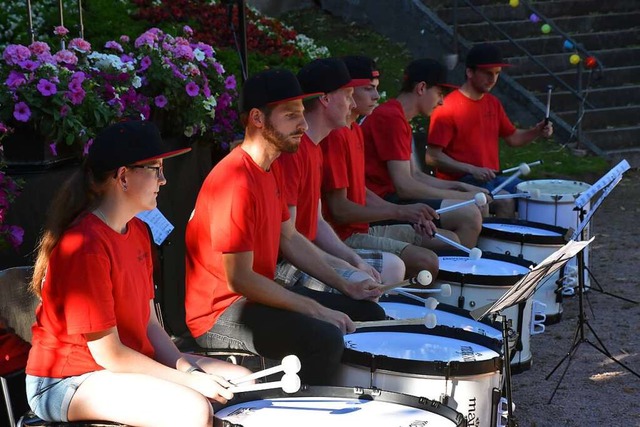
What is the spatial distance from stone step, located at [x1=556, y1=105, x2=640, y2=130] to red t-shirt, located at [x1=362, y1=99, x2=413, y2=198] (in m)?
5.85

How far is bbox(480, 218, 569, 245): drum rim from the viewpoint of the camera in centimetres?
650

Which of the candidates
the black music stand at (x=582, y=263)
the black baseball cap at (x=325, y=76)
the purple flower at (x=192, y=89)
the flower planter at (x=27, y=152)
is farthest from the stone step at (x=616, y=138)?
the flower planter at (x=27, y=152)

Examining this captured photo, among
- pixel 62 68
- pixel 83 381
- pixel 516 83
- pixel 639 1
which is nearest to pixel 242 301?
pixel 83 381

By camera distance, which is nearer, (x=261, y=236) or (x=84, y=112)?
(x=261, y=236)

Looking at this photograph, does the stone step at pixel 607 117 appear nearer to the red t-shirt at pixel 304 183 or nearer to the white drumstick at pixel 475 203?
the white drumstick at pixel 475 203

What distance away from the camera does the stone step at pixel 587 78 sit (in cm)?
1284

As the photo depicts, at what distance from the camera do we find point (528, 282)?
4176 mm

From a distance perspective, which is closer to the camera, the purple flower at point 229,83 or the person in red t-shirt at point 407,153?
the purple flower at point 229,83

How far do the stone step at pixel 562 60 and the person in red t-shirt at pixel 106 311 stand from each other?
9.68 metres

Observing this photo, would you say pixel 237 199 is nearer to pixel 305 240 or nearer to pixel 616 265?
pixel 305 240

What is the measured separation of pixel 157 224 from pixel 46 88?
800mm

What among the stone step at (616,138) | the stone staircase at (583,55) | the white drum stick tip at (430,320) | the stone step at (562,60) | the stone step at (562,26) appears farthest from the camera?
the stone step at (562,26)

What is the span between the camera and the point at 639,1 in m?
14.2

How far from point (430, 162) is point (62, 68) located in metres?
3.52
